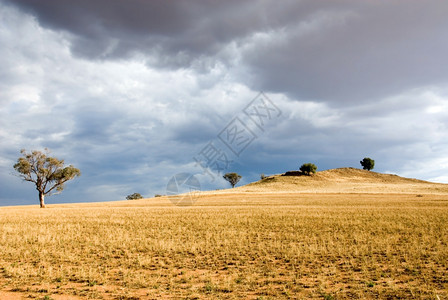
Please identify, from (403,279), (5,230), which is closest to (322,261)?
(403,279)

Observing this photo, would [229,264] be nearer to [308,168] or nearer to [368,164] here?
[308,168]

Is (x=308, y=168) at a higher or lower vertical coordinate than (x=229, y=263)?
higher

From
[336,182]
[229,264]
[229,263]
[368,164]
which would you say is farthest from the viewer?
[368,164]

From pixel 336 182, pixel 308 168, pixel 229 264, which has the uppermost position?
pixel 308 168

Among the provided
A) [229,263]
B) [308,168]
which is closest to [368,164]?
[308,168]

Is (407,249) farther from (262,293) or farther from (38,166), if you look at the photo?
(38,166)

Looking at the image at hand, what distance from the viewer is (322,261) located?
1531cm

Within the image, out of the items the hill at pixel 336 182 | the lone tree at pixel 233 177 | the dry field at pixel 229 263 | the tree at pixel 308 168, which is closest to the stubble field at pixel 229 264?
the dry field at pixel 229 263

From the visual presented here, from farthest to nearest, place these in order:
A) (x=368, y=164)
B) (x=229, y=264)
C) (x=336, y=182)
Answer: (x=368, y=164), (x=336, y=182), (x=229, y=264)

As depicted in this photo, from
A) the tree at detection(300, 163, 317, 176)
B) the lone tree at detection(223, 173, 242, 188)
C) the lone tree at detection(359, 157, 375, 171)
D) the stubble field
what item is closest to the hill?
the tree at detection(300, 163, 317, 176)

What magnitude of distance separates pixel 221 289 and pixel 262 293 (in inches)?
60.1

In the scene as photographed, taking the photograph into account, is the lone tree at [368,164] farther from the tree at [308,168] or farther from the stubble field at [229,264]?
the stubble field at [229,264]

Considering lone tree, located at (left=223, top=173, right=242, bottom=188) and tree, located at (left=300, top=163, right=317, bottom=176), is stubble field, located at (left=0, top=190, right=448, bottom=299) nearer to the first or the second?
tree, located at (left=300, top=163, right=317, bottom=176)

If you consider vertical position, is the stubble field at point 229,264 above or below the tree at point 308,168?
below
